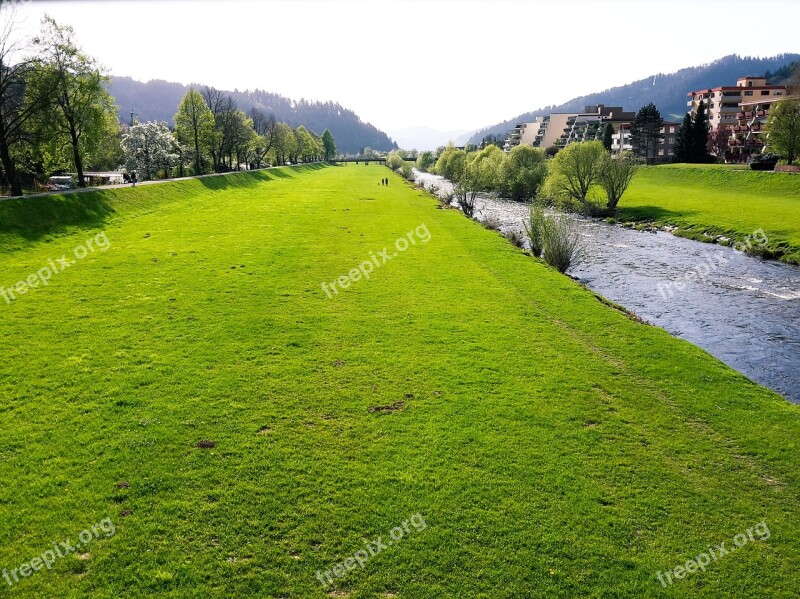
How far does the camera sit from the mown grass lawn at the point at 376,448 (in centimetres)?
961

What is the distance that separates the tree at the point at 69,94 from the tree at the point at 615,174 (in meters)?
66.3

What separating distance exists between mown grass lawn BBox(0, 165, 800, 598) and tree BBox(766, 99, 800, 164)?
82.1m

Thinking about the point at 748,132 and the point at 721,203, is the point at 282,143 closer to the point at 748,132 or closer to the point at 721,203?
the point at 721,203

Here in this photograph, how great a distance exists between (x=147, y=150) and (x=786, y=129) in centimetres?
10780

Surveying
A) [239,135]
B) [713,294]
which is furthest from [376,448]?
[239,135]

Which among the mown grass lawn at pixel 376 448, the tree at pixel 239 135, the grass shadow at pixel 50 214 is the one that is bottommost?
the mown grass lawn at pixel 376 448

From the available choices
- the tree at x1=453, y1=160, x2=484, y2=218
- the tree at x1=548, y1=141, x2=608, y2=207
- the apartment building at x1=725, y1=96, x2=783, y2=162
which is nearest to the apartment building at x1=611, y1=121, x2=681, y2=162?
the apartment building at x1=725, y1=96, x2=783, y2=162

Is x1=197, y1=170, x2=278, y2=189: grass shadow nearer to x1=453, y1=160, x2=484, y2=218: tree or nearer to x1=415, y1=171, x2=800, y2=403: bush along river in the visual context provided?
x1=453, y1=160, x2=484, y2=218: tree

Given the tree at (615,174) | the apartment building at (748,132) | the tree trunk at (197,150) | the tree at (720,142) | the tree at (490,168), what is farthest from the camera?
the tree at (720,142)

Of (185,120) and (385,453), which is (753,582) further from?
(185,120)

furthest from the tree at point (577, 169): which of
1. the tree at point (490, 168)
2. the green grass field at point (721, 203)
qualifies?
the tree at point (490, 168)

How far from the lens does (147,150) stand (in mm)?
82375

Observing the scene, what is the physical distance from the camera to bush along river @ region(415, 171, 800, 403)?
2347cm

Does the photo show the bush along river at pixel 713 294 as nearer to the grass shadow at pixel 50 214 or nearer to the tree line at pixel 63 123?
the grass shadow at pixel 50 214
